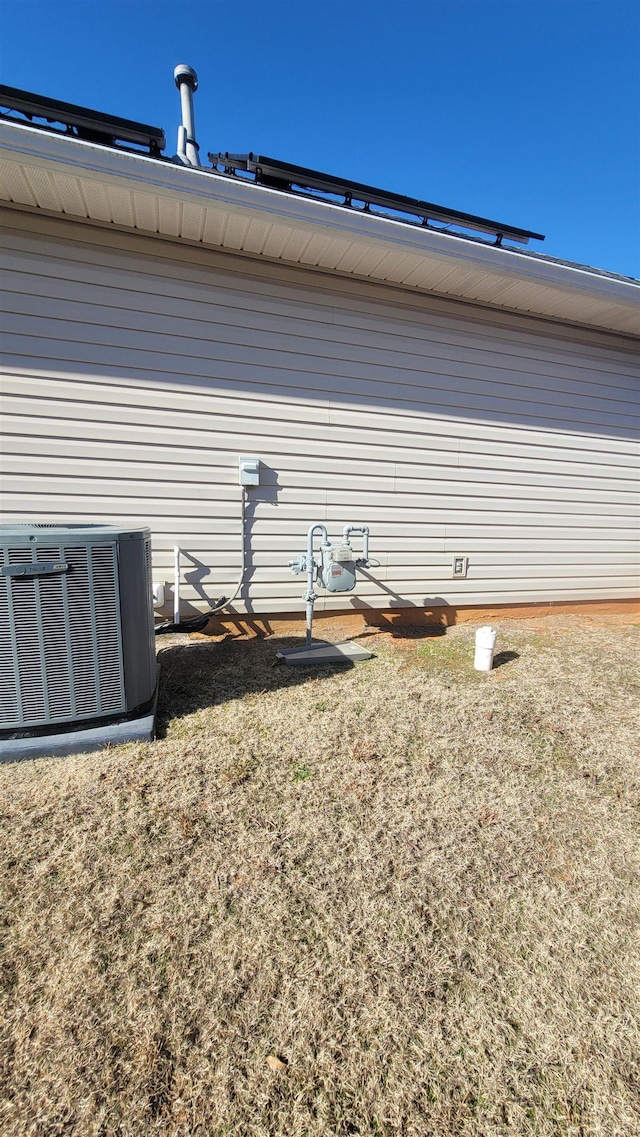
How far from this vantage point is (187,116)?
12.4 feet

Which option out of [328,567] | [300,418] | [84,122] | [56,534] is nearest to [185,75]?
[84,122]

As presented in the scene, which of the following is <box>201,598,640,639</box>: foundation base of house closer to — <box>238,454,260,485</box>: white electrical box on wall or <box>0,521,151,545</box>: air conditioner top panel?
<box>238,454,260,485</box>: white electrical box on wall

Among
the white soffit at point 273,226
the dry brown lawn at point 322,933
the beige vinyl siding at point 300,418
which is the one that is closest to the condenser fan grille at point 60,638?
the dry brown lawn at point 322,933

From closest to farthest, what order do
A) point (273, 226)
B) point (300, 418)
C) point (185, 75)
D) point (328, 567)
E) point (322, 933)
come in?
point (322, 933)
point (273, 226)
point (328, 567)
point (185, 75)
point (300, 418)

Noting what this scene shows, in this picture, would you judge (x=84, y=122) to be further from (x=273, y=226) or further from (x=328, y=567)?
(x=328, y=567)

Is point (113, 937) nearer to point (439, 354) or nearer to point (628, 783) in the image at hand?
point (628, 783)

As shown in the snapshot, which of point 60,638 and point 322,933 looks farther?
point 60,638

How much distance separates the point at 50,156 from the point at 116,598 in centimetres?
243

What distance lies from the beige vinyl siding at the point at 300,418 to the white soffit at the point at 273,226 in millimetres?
157

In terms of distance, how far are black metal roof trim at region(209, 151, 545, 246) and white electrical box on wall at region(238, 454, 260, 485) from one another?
68.2 inches

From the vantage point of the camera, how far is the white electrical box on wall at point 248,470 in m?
3.71

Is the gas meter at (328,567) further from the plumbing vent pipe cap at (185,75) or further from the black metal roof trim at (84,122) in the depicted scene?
the plumbing vent pipe cap at (185,75)

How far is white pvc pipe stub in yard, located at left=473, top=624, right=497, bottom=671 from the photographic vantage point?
132 inches

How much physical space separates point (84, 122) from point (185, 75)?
1391 millimetres
